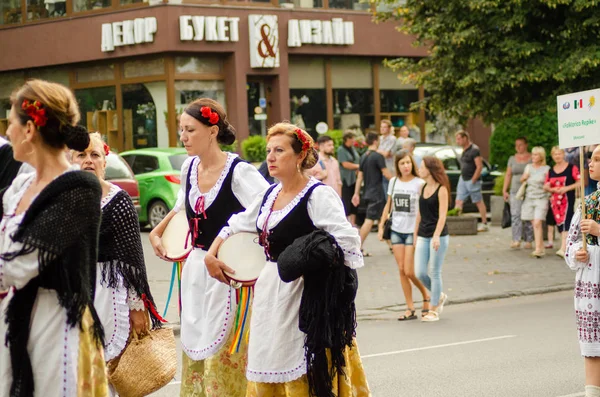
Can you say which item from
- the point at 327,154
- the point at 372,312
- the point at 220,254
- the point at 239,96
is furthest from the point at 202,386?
the point at 239,96

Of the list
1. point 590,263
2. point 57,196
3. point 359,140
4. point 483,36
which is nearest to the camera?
point 57,196

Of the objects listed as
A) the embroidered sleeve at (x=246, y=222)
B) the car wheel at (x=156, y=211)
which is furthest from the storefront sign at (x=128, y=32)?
the embroidered sleeve at (x=246, y=222)

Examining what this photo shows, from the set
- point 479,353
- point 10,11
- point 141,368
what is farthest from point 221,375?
point 10,11

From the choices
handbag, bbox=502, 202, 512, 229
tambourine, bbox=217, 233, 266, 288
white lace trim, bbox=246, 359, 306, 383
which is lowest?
handbag, bbox=502, 202, 512, 229

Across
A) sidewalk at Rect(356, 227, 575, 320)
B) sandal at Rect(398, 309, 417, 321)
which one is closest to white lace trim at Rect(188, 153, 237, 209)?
sandal at Rect(398, 309, 417, 321)

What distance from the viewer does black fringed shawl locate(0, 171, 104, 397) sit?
4.19 meters

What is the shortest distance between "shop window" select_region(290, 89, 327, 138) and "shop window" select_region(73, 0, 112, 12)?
18.3ft

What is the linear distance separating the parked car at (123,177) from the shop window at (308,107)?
11224 millimetres

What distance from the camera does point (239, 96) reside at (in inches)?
1164

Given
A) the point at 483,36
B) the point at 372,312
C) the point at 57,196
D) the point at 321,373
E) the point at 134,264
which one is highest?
the point at 483,36

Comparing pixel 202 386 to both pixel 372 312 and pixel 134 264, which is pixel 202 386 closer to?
pixel 134 264

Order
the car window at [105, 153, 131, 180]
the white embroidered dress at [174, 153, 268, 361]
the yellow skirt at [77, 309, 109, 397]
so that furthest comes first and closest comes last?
the car window at [105, 153, 131, 180] < the white embroidered dress at [174, 153, 268, 361] < the yellow skirt at [77, 309, 109, 397]

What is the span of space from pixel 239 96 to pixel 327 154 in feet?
43.6

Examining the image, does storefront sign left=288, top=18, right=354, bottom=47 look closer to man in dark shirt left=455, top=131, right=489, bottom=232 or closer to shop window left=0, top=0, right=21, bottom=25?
shop window left=0, top=0, right=21, bottom=25
